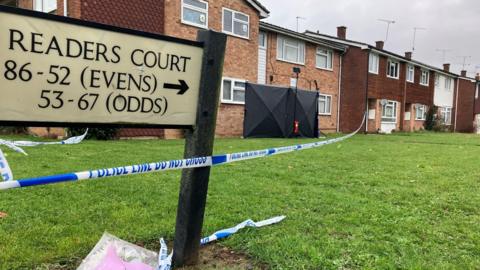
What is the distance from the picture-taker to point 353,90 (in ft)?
89.8

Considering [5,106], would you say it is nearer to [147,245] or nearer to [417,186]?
[147,245]

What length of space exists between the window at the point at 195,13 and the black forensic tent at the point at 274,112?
10.0 ft

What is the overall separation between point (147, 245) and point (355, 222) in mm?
1894

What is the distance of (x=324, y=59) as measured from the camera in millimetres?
25719

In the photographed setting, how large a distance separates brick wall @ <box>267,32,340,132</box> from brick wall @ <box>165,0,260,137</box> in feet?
5.91

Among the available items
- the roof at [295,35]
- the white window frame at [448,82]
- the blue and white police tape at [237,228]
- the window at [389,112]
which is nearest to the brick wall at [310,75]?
the roof at [295,35]

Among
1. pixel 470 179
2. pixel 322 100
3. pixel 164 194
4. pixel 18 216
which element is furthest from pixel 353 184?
pixel 322 100

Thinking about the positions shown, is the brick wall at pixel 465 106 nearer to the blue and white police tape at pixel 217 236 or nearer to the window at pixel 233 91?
the window at pixel 233 91

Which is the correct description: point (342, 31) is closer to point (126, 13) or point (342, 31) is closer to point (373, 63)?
point (373, 63)

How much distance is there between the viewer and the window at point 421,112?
1392 inches

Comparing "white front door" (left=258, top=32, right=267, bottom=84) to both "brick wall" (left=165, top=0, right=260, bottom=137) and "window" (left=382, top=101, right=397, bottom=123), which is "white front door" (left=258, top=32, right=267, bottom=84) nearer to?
"brick wall" (left=165, top=0, right=260, bottom=137)

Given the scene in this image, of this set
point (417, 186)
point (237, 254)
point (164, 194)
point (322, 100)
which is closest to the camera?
point (237, 254)

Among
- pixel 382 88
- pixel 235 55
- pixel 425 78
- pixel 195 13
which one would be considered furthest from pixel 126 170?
pixel 425 78

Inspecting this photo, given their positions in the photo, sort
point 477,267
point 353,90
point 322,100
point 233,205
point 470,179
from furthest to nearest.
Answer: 1. point 353,90
2. point 322,100
3. point 470,179
4. point 233,205
5. point 477,267
